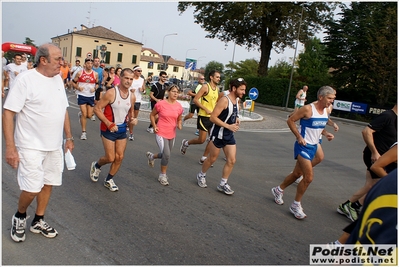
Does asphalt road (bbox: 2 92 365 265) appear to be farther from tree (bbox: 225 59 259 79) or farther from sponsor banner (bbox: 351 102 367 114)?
tree (bbox: 225 59 259 79)

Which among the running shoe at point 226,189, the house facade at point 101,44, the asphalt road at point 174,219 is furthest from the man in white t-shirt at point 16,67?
the house facade at point 101,44

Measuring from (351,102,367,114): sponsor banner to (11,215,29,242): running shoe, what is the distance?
2766cm

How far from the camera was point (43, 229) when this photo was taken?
3.96 m

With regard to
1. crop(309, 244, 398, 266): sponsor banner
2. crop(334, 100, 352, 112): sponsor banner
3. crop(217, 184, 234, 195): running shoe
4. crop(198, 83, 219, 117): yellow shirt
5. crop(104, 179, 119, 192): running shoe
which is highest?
crop(198, 83, 219, 117): yellow shirt

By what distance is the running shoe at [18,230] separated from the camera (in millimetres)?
3799

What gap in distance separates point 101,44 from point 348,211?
77.4 metres

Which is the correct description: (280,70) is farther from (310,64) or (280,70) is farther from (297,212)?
(297,212)

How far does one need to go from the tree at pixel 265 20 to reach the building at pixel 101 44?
136 feet

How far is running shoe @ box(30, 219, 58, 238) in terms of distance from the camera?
3939mm

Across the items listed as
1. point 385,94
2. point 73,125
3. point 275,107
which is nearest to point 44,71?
point 73,125

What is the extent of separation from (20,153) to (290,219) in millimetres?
3509

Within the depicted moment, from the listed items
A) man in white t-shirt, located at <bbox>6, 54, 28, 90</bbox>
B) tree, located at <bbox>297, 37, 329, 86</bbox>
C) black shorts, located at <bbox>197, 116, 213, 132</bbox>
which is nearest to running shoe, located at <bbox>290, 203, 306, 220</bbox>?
black shorts, located at <bbox>197, 116, 213, 132</bbox>

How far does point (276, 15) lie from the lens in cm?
3528

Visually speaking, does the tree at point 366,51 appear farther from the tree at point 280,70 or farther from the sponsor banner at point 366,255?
the sponsor banner at point 366,255
